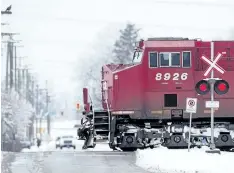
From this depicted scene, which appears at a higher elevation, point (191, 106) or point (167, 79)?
point (167, 79)

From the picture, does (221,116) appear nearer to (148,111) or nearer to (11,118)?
(148,111)

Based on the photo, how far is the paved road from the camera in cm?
2306

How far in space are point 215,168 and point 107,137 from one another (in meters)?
11.4

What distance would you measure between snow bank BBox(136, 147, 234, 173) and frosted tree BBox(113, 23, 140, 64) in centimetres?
7231

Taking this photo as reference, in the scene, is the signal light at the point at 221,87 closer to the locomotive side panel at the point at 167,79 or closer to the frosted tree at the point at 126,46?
the locomotive side panel at the point at 167,79

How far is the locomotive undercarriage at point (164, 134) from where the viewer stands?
32.0 meters

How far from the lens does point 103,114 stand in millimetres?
32562

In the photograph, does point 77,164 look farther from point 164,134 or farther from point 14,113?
point 14,113

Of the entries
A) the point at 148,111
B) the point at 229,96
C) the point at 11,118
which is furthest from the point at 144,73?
the point at 11,118

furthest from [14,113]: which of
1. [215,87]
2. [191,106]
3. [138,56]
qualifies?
[191,106]

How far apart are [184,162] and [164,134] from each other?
9.24m

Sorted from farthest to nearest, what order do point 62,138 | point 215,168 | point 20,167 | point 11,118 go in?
point 62,138, point 11,118, point 20,167, point 215,168

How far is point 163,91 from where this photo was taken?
32281 mm

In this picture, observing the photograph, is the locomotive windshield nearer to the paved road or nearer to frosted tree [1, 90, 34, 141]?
the paved road
